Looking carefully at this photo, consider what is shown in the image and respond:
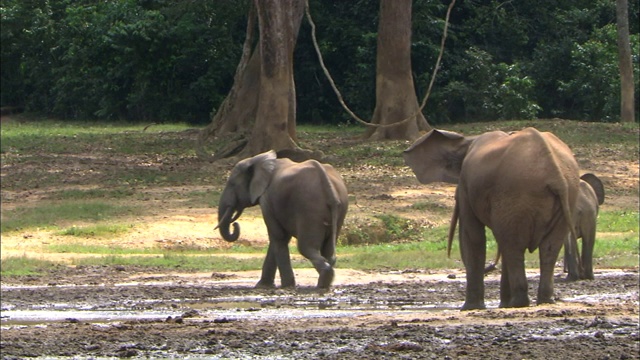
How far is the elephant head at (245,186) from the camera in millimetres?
13891

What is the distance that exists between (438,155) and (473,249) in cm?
95

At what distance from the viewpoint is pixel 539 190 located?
952cm

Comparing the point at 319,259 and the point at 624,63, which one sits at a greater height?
the point at 624,63

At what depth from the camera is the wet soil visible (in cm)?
861

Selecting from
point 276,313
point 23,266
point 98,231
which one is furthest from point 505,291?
point 98,231

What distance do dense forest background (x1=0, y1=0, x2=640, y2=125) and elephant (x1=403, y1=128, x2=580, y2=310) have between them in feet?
72.6

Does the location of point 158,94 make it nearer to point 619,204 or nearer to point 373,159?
point 373,159

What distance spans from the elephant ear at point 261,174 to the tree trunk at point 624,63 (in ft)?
54.0

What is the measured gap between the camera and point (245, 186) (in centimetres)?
1423

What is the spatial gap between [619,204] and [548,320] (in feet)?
41.2

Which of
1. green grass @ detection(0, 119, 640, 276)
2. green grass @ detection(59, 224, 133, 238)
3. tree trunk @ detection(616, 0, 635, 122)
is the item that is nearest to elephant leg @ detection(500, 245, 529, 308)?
green grass @ detection(0, 119, 640, 276)

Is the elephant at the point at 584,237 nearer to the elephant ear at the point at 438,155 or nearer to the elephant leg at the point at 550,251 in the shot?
the elephant ear at the point at 438,155

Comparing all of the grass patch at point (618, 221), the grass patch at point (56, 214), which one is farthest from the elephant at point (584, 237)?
the grass patch at point (56, 214)

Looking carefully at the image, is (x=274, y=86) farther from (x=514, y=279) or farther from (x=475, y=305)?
(x=514, y=279)
